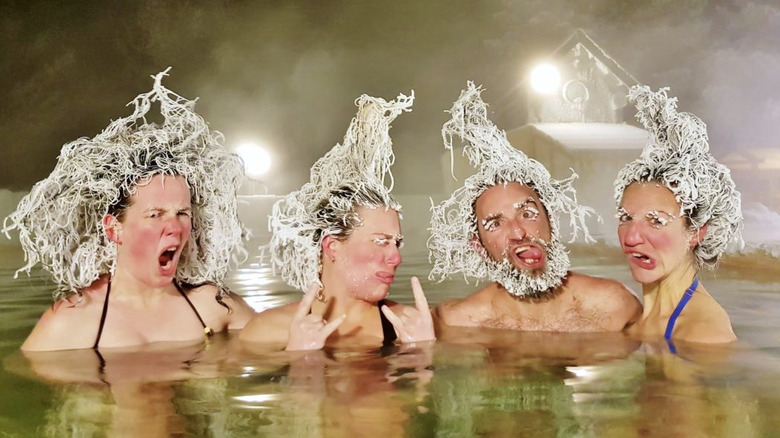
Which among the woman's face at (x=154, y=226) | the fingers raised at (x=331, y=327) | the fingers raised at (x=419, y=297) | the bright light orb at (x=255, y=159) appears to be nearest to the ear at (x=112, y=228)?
the woman's face at (x=154, y=226)

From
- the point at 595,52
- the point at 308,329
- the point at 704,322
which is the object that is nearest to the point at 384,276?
the point at 308,329

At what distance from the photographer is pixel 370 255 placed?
3.07 meters

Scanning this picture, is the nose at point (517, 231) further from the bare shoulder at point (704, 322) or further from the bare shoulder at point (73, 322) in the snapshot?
the bare shoulder at point (73, 322)

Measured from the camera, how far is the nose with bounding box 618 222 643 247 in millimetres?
3156

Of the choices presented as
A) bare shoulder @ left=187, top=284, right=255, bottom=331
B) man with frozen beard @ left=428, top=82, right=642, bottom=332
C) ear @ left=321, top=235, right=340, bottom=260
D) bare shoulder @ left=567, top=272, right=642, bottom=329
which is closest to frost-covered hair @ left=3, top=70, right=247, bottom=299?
bare shoulder @ left=187, top=284, right=255, bottom=331

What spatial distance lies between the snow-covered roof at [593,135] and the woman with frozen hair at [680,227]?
652cm

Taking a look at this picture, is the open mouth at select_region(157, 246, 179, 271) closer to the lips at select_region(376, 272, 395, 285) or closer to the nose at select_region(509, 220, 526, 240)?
the lips at select_region(376, 272, 395, 285)

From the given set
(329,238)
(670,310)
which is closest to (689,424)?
(670,310)

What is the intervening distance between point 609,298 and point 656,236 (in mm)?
460

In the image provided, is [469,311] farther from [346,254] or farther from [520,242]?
[346,254]

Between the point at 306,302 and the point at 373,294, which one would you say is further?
the point at 373,294

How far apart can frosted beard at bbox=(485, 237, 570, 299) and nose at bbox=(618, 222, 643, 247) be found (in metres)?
0.25

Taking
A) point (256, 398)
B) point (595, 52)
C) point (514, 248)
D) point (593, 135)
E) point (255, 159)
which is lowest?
point (256, 398)

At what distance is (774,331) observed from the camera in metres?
3.83
